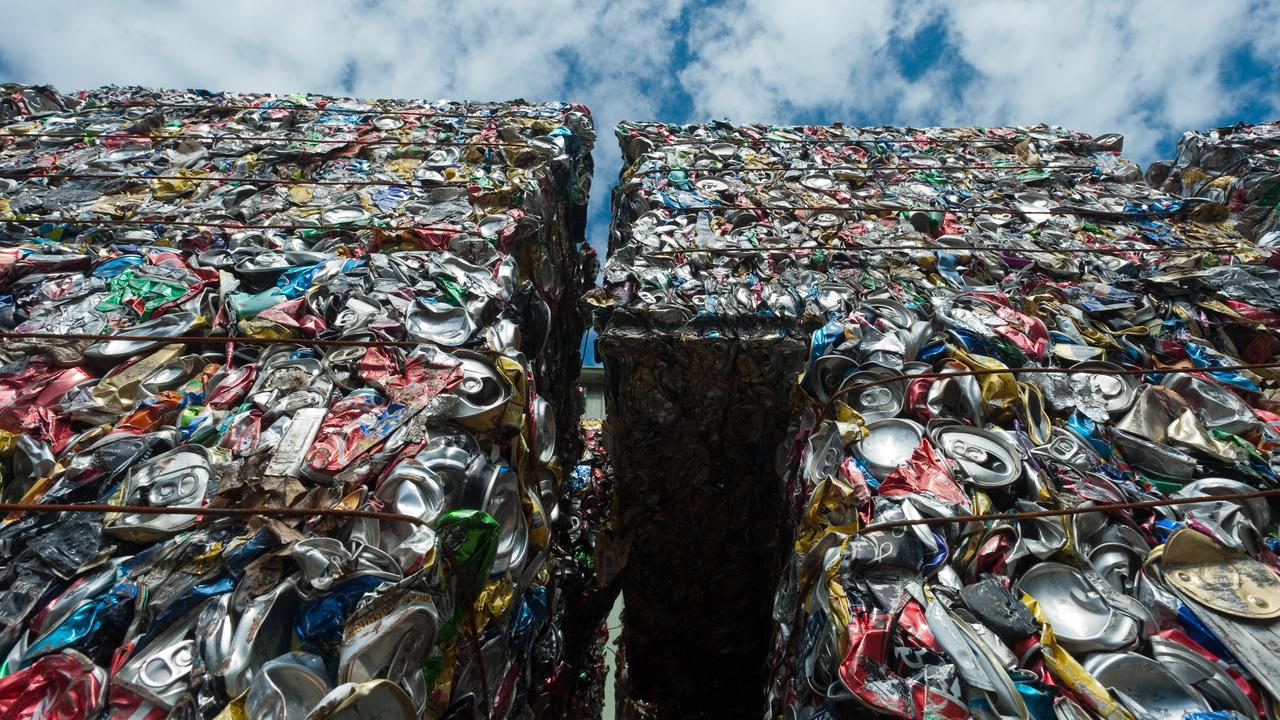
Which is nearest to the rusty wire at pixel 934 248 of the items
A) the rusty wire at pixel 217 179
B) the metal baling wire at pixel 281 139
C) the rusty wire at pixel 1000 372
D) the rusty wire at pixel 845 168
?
the rusty wire at pixel 1000 372

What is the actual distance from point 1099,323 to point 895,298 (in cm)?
104

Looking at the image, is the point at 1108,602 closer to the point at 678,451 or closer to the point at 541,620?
the point at 678,451

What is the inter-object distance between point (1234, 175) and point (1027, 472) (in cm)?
456

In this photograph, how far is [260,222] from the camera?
4020 millimetres

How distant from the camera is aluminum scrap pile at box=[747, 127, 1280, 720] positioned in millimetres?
1769

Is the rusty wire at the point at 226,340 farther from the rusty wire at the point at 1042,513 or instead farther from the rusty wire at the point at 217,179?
the rusty wire at the point at 217,179

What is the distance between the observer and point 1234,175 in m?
5.07

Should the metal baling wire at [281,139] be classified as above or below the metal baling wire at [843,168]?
below

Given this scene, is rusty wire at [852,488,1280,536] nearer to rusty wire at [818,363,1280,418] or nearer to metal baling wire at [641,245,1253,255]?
rusty wire at [818,363,1280,418]

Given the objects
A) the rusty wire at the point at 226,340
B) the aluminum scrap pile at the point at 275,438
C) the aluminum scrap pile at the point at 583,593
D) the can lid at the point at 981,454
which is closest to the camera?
the aluminum scrap pile at the point at 275,438

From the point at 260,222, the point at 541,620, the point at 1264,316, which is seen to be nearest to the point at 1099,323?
the point at 1264,316

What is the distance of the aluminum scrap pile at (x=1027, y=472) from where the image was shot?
5.80 ft

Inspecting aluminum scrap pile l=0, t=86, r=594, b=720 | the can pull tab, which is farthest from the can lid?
aluminum scrap pile l=0, t=86, r=594, b=720

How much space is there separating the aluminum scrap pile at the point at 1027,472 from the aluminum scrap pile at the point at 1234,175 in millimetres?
664
